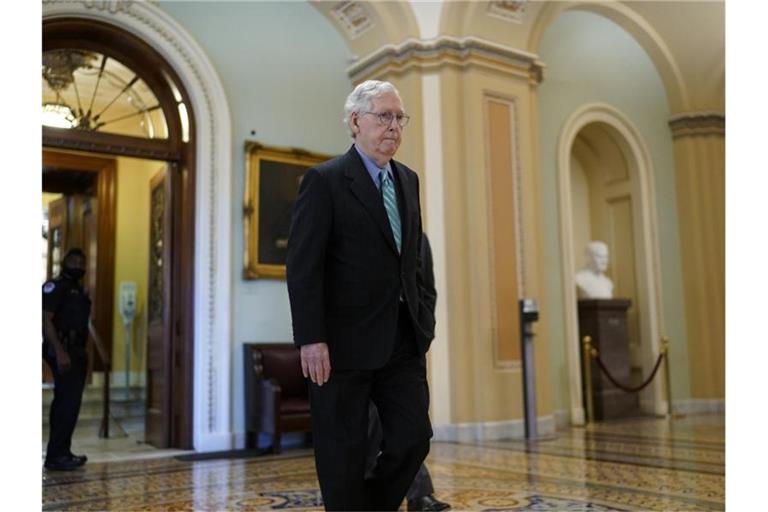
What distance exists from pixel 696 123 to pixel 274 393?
22.0 feet

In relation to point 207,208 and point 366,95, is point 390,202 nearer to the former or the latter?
point 366,95

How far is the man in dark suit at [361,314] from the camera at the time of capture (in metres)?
2.40

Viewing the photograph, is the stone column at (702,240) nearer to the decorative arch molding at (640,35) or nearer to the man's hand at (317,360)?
the decorative arch molding at (640,35)

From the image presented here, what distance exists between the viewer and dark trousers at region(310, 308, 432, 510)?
94.4 inches

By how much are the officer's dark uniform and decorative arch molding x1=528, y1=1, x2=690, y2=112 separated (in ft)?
15.9

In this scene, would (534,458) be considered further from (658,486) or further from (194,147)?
(194,147)

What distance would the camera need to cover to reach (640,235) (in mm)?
9727

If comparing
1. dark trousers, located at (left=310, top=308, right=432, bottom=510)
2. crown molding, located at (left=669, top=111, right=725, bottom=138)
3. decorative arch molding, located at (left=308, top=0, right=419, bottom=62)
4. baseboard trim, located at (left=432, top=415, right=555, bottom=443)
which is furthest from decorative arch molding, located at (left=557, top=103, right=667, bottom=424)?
dark trousers, located at (left=310, top=308, right=432, bottom=510)

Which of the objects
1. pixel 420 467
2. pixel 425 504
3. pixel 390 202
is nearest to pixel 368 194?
pixel 390 202

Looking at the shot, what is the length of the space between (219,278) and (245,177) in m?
0.95

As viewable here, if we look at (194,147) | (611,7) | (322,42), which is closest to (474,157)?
(322,42)

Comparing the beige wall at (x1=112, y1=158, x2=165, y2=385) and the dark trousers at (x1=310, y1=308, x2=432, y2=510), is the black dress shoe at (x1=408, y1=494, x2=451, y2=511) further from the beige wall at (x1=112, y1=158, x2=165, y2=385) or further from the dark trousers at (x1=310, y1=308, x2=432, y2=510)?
the beige wall at (x1=112, y1=158, x2=165, y2=385)
